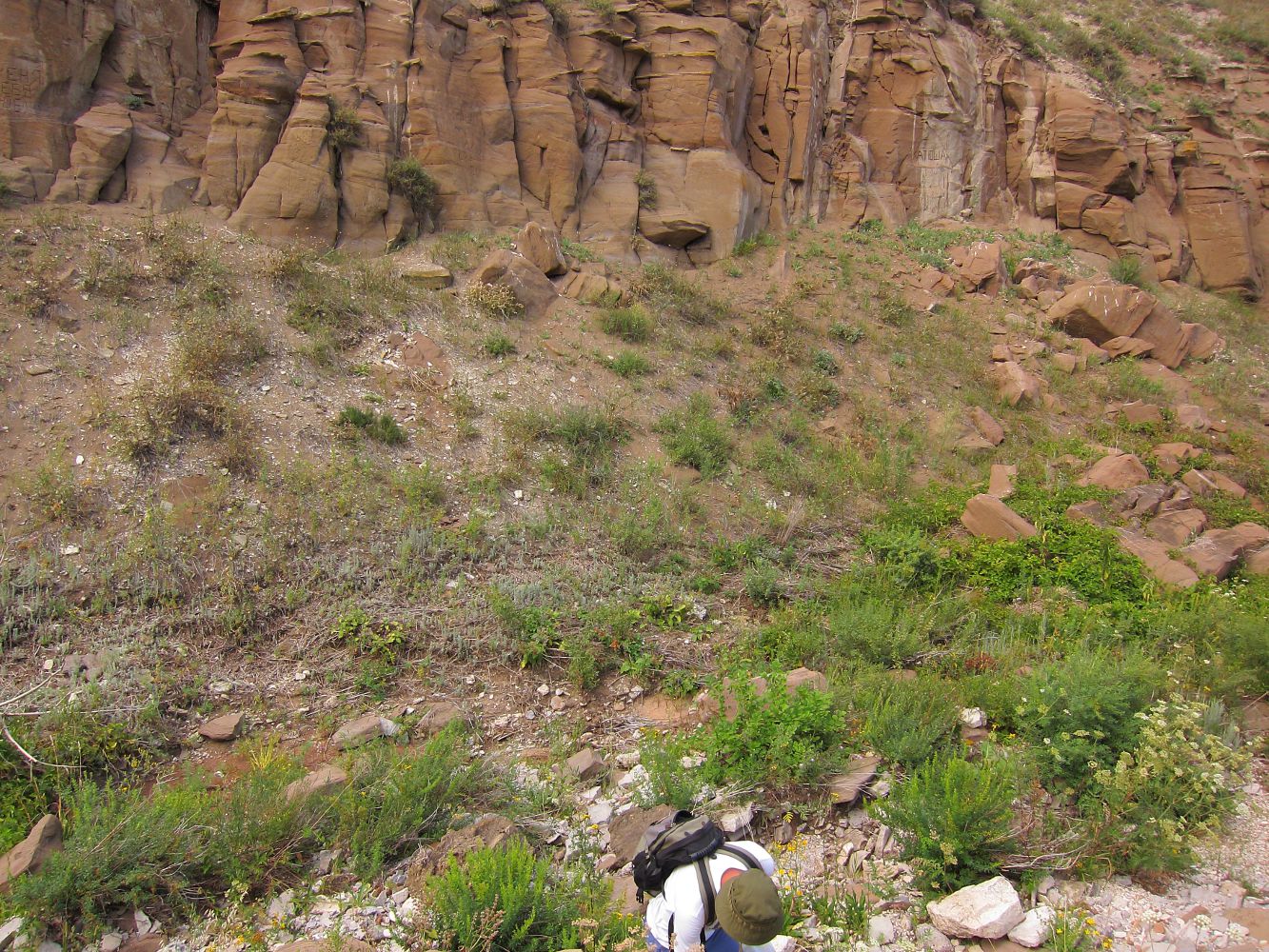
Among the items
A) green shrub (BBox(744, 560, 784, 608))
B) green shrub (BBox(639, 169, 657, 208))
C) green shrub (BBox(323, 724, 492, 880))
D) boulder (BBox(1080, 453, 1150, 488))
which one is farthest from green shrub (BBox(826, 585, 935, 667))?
green shrub (BBox(639, 169, 657, 208))

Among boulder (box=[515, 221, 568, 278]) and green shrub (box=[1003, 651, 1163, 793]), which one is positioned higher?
boulder (box=[515, 221, 568, 278])

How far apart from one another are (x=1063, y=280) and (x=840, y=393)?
770cm

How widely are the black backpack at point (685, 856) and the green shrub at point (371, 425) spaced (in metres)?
6.38

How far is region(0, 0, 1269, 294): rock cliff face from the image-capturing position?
10.4 m

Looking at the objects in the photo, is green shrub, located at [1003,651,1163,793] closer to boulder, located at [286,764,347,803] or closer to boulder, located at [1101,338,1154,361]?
boulder, located at [286,764,347,803]

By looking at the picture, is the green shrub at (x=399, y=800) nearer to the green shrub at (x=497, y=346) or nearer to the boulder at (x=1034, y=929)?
the boulder at (x=1034, y=929)

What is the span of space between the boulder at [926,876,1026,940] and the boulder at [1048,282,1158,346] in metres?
13.6

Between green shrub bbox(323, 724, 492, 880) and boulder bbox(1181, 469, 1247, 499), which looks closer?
green shrub bbox(323, 724, 492, 880)

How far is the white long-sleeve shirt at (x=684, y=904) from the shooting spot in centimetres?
274

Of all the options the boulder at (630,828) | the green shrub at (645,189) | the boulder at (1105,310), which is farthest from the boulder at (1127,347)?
the boulder at (630,828)

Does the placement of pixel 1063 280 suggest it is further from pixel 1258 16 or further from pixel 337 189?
pixel 1258 16

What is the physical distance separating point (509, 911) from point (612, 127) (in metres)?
14.4

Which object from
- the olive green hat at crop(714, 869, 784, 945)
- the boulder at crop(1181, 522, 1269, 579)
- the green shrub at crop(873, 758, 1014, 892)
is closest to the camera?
the olive green hat at crop(714, 869, 784, 945)

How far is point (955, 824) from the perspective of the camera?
3.83 m
